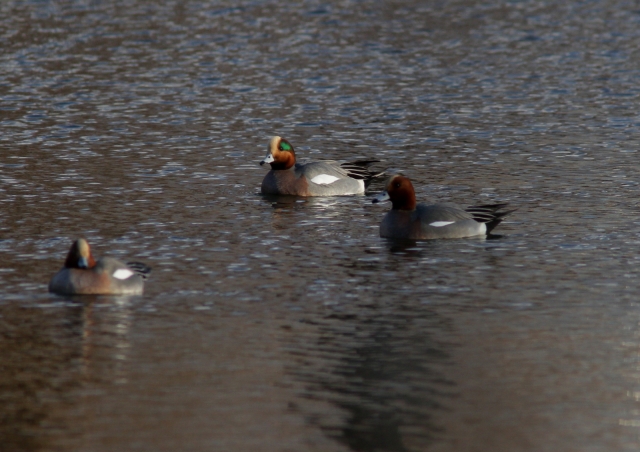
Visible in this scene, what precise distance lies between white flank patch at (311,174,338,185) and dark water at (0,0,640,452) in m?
0.46

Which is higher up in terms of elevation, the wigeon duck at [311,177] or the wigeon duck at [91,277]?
the wigeon duck at [311,177]

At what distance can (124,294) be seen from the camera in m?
12.8

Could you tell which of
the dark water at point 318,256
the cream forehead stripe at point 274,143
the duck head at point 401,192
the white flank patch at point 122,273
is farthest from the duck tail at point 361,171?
the white flank patch at point 122,273

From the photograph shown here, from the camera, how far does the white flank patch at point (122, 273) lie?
41.7 feet

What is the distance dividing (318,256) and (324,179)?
4.61 m

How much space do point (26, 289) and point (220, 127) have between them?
37.9ft

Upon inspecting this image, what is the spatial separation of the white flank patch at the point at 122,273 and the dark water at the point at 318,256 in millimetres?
280

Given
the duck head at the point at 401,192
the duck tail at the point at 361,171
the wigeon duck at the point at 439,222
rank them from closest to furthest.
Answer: the wigeon duck at the point at 439,222
the duck head at the point at 401,192
the duck tail at the point at 361,171

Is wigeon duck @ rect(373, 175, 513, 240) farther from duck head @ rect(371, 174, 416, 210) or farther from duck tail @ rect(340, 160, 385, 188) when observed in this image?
duck tail @ rect(340, 160, 385, 188)

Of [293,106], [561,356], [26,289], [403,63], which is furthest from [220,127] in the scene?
[561,356]

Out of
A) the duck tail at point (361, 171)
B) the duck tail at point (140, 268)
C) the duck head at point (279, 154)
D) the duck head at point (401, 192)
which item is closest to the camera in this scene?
the duck tail at point (140, 268)

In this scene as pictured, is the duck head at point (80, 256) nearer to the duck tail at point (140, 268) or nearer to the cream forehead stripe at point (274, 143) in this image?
the duck tail at point (140, 268)

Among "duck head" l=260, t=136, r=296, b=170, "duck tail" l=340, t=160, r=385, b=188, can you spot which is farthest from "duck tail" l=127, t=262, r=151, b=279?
"duck tail" l=340, t=160, r=385, b=188

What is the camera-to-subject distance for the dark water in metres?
9.52
